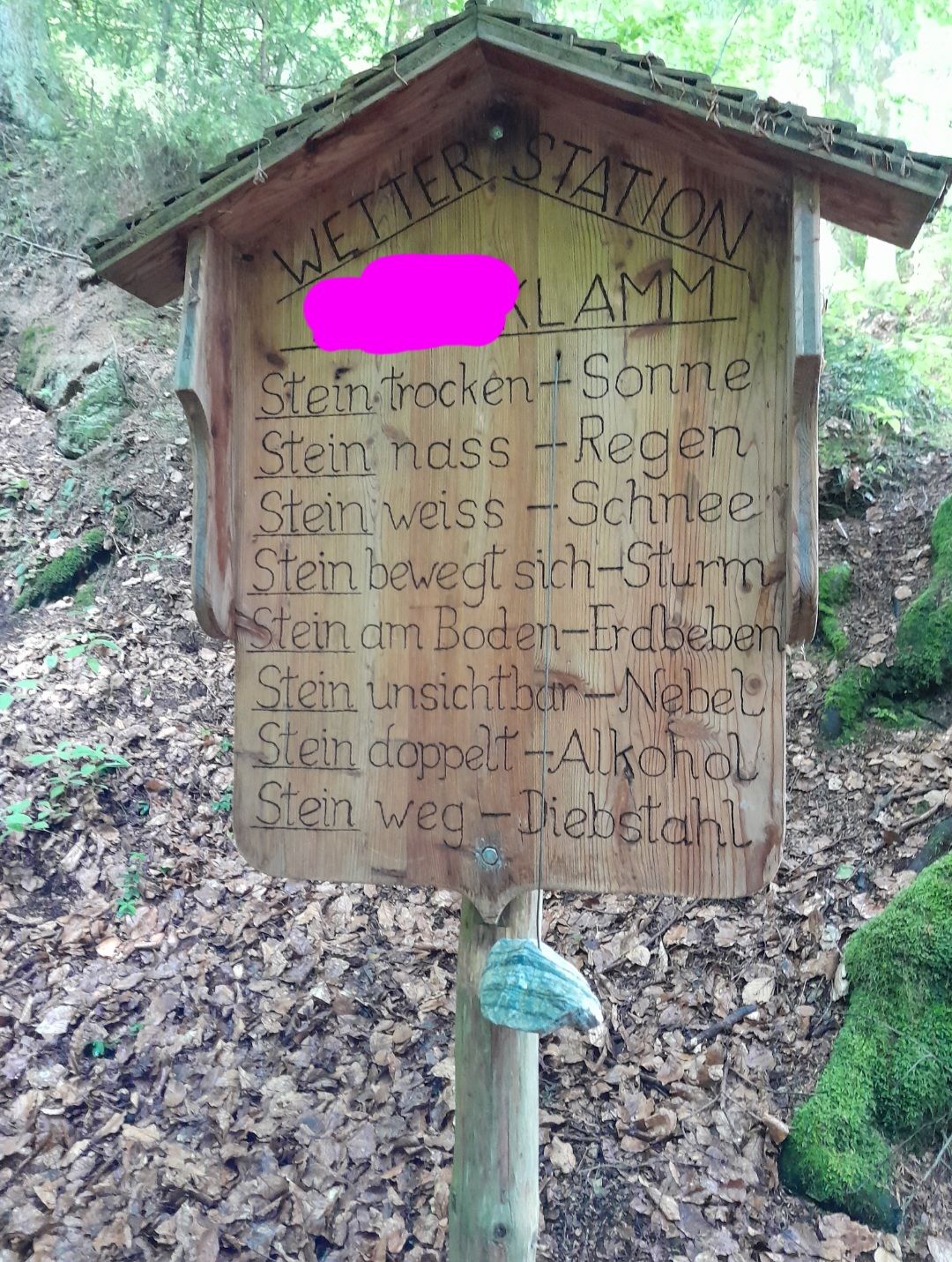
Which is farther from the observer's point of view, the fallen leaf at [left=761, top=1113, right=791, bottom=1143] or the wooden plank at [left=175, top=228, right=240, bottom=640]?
the fallen leaf at [left=761, top=1113, right=791, bottom=1143]

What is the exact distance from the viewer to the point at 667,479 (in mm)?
1837

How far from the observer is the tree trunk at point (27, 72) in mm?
9008

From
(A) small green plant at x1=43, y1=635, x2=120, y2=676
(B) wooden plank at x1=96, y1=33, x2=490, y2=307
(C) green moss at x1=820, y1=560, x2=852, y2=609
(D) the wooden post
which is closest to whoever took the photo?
(B) wooden plank at x1=96, y1=33, x2=490, y2=307

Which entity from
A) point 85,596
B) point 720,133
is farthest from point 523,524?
point 85,596

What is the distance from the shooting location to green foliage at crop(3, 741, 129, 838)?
14.1 feet

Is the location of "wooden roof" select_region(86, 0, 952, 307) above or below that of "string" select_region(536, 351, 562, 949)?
above

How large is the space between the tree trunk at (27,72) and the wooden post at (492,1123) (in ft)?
33.9

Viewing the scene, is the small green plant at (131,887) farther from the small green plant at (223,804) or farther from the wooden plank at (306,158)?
the wooden plank at (306,158)

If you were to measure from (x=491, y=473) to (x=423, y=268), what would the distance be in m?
0.50

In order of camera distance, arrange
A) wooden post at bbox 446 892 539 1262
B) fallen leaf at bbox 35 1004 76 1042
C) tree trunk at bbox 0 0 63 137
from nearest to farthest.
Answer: wooden post at bbox 446 892 539 1262
fallen leaf at bbox 35 1004 76 1042
tree trunk at bbox 0 0 63 137

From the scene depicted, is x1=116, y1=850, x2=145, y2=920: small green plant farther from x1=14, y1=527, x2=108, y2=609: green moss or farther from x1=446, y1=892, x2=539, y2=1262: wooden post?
x1=14, y1=527, x2=108, y2=609: green moss

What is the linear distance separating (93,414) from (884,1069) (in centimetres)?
713

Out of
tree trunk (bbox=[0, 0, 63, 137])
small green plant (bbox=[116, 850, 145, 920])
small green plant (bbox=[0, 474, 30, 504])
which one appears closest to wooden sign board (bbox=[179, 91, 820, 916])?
small green plant (bbox=[116, 850, 145, 920])

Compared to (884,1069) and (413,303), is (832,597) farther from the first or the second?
(413,303)
